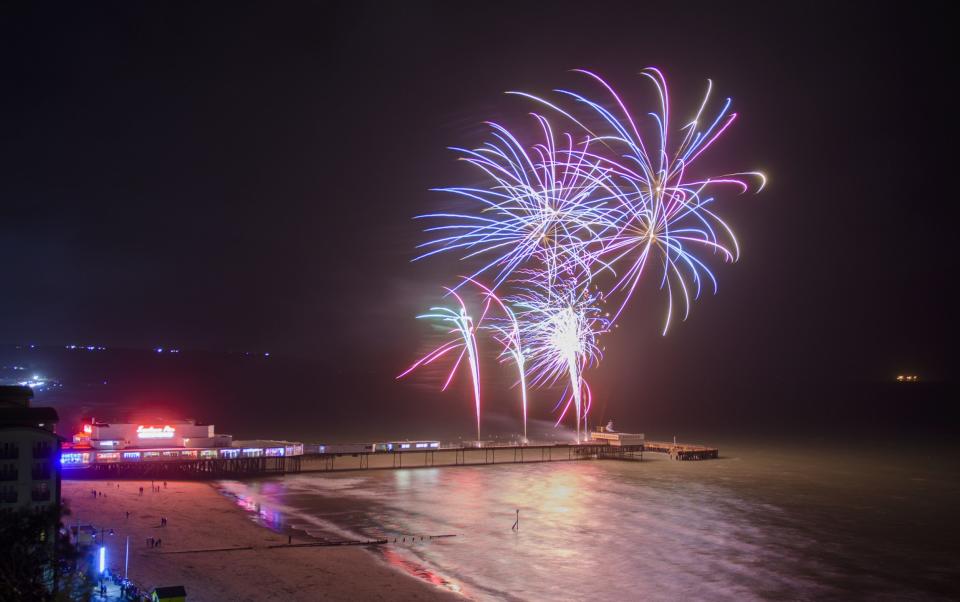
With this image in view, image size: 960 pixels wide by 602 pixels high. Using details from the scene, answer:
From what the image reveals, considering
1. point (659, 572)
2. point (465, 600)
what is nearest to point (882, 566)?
point (659, 572)

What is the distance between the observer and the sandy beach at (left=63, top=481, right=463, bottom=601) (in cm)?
2206

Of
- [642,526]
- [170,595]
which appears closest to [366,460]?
[642,526]

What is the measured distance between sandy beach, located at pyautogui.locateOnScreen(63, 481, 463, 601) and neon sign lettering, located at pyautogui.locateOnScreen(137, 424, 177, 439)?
33.6 ft

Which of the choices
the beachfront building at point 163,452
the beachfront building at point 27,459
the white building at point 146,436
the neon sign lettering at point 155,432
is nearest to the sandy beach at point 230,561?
the beachfront building at point 27,459

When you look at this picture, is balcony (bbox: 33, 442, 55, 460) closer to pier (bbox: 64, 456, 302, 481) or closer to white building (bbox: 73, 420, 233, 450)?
pier (bbox: 64, 456, 302, 481)

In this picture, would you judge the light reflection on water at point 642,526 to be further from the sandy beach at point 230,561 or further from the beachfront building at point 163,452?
the beachfront building at point 163,452

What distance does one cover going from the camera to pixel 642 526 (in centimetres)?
3250

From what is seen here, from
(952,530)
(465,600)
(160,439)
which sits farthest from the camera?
(160,439)

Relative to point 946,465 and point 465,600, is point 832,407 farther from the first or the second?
point 465,600

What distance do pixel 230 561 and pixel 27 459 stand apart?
25.6 feet

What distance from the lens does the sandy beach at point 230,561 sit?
2206 centimetres

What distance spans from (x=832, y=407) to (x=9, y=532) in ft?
523

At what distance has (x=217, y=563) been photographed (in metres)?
24.6

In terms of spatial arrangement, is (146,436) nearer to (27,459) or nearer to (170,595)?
(27,459)
